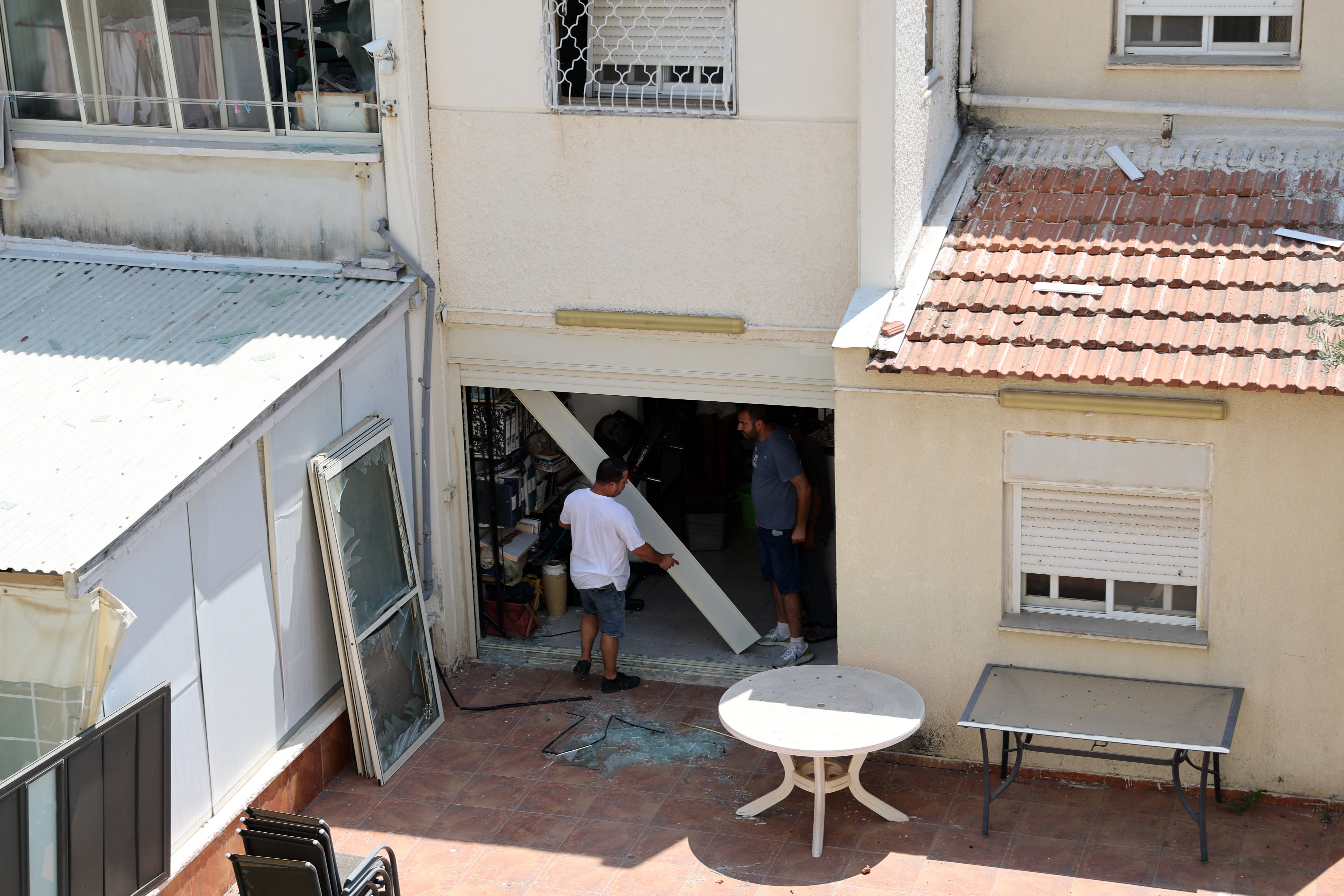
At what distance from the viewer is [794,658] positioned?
32.4 ft

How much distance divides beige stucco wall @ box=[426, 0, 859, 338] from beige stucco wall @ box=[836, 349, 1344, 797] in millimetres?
1107

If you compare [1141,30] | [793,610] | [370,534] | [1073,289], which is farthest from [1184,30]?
[370,534]

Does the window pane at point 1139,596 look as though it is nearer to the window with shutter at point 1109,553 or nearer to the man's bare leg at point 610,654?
the window with shutter at point 1109,553

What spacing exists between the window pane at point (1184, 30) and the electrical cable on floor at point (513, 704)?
600cm

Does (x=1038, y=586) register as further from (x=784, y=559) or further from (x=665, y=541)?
(x=665, y=541)

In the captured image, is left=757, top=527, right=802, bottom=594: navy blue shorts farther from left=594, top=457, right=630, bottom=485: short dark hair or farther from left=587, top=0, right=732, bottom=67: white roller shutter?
left=587, top=0, right=732, bottom=67: white roller shutter

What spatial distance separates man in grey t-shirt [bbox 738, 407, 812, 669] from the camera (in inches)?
380

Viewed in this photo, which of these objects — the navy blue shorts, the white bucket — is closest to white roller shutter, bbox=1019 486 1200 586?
the navy blue shorts

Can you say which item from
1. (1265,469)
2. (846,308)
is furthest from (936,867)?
(846,308)

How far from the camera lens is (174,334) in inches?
329

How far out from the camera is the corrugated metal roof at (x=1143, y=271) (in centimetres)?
736

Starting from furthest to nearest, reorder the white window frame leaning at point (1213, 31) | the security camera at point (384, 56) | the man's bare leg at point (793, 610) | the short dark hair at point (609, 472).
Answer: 1. the man's bare leg at point (793, 610)
2. the short dark hair at point (609, 472)
3. the white window frame leaning at point (1213, 31)
4. the security camera at point (384, 56)

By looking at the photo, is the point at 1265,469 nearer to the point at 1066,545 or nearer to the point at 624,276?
the point at 1066,545

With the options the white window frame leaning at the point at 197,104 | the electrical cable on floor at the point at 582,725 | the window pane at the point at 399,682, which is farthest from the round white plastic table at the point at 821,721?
the white window frame leaning at the point at 197,104
